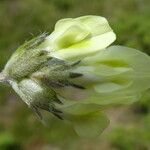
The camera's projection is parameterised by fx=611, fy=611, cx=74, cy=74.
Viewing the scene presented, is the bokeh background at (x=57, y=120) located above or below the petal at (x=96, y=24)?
below

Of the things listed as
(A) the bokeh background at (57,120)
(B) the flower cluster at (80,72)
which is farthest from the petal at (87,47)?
(A) the bokeh background at (57,120)

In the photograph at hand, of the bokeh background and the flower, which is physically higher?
the flower

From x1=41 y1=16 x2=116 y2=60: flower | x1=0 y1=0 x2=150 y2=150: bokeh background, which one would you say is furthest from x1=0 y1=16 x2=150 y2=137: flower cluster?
x1=0 y1=0 x2=150 y2=150: bokeh background

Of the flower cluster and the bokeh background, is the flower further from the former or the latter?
the bokeh background

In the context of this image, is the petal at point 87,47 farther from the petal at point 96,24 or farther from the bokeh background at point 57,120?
the bokeh background at point 57,120

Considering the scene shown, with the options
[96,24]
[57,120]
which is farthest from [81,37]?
[57,120]

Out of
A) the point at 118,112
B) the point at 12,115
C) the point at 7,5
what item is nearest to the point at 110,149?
the point at 118,112
